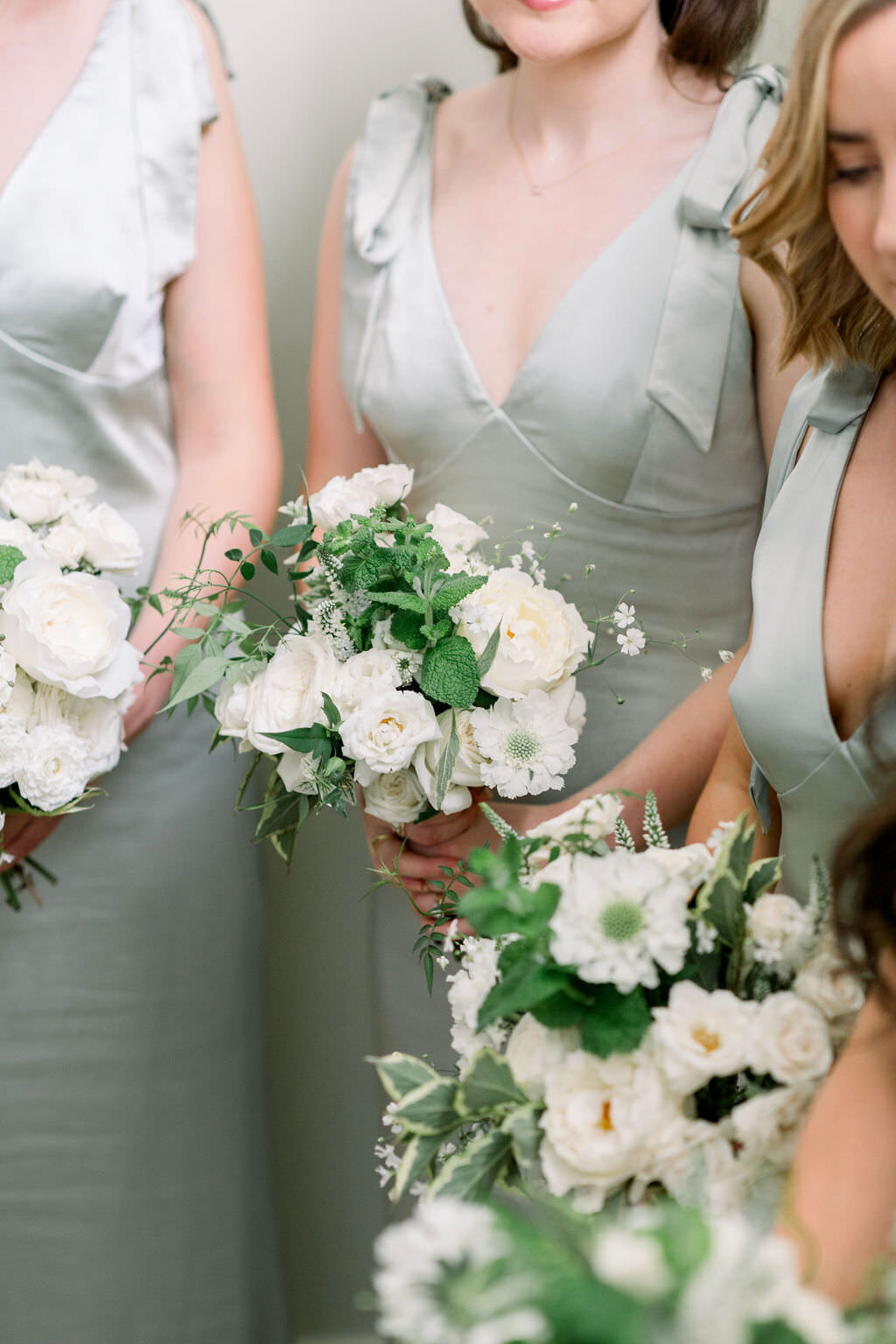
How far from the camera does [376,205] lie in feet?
4.88

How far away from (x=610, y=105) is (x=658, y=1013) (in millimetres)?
1078

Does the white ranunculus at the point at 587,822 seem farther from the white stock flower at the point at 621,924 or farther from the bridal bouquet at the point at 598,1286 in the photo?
the bridal bouquet at the point at 598,1286

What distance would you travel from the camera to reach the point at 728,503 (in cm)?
137

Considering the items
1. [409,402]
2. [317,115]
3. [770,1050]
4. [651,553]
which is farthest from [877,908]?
[317,115]

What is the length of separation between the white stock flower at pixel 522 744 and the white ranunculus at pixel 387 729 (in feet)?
0.19

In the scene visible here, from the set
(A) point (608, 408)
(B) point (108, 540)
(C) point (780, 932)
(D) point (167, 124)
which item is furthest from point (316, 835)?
(C) point (780, 932)

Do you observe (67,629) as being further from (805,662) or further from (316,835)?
(316,835)

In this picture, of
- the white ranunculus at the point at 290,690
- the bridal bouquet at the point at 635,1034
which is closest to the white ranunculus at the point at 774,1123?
the bridal bouquet at the point at 635,1034

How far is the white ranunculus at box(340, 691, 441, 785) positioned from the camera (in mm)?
1019

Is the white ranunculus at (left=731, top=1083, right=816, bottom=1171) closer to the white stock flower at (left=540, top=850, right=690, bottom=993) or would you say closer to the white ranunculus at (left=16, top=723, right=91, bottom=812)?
the white stock flower at (left=540, top=850, right=690, bottom=993)

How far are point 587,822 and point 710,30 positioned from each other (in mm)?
978

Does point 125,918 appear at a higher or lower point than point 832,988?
lower

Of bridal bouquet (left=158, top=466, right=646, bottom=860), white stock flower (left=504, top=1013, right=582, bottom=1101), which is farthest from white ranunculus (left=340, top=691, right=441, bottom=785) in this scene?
white stock flower (left=504, top=1013, right=582, bottom=1101)

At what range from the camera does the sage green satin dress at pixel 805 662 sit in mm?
912
